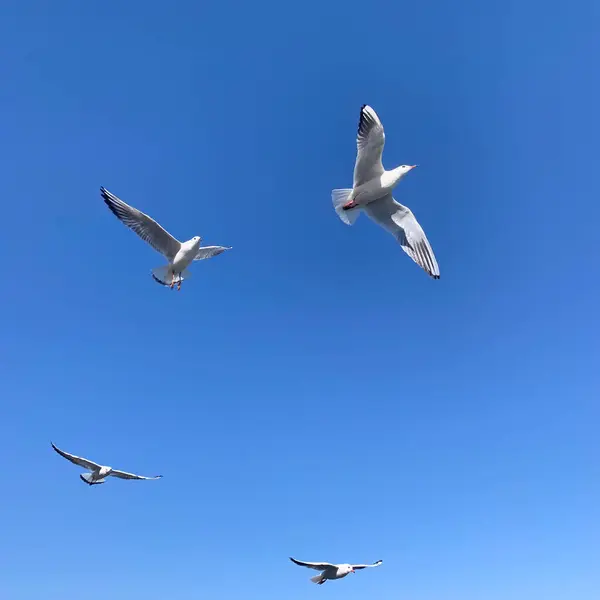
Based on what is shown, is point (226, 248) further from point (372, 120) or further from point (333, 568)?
point (333, 568)

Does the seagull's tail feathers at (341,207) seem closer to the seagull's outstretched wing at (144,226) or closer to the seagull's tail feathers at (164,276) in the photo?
the seagull's outstretched wing at (144,226)

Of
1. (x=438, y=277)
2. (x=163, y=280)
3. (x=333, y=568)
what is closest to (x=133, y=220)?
(x=163, y=280)

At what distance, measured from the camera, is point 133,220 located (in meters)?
19.6

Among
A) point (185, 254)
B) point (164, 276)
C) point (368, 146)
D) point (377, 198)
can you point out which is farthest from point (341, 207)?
point (164, 276)

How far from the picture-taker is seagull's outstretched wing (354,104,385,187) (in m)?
15.3

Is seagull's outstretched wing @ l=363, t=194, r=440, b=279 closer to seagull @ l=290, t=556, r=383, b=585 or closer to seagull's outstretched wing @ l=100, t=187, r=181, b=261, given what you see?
seagull's outstretched wing @ l=100, t=187, r=181, b=261

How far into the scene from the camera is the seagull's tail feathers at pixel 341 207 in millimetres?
16781

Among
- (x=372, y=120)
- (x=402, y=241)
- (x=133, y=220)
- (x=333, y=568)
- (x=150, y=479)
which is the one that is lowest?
(x=333, y=568)

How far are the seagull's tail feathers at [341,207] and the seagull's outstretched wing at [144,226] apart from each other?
577 centimetres

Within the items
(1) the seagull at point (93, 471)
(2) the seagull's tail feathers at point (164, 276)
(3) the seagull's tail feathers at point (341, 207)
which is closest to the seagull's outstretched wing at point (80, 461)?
(1) the seagull at point (93, 471)

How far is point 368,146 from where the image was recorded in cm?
1555

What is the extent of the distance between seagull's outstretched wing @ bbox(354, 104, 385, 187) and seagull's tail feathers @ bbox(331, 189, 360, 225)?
0.64 m

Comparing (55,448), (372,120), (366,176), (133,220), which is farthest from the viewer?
(55,448)

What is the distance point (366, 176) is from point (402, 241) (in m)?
2.07
